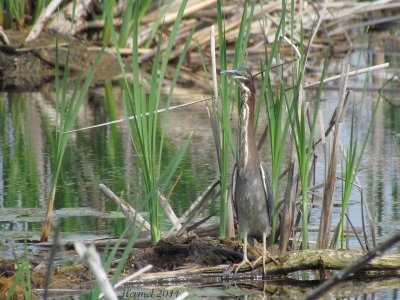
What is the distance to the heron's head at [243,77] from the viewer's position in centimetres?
514

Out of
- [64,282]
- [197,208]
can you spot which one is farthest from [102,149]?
[64,282]

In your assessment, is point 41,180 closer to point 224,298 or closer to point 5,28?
point 224,298

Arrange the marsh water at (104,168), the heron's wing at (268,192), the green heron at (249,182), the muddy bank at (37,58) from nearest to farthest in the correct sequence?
the green heron at (249,182)
the heron's wing at (268,192)
the marsh water at (104,168)
the muddy bank at (37,58)

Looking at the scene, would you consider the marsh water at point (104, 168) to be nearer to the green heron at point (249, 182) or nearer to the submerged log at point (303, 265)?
the submerged log at point (303, 265)

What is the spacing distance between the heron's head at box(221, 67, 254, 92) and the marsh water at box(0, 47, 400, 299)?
60cm

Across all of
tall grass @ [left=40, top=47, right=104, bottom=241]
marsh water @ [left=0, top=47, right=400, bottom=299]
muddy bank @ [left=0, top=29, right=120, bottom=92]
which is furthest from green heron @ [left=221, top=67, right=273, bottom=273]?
muddy bank @ [left=0, top=29, right=120, bottom=92]

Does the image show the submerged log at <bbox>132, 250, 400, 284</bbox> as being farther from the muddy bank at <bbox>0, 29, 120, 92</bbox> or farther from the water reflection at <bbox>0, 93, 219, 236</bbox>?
the muddy bank at <bbox>0, 29, 120, 92</bbox>

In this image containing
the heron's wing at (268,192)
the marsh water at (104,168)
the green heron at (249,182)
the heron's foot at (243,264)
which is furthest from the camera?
the marsh water at (104,168)

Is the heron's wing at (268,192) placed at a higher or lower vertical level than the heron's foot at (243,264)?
higher

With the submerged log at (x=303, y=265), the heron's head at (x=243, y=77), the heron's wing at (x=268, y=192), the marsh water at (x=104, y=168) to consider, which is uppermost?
the heron's head at (x=243, y=77)

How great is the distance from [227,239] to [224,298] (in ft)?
2.24

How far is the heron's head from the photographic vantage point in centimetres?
514

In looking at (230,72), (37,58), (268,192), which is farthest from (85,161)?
(37,58)

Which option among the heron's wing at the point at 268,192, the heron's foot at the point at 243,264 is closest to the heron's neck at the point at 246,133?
the heron's wing at the point at 268,192
